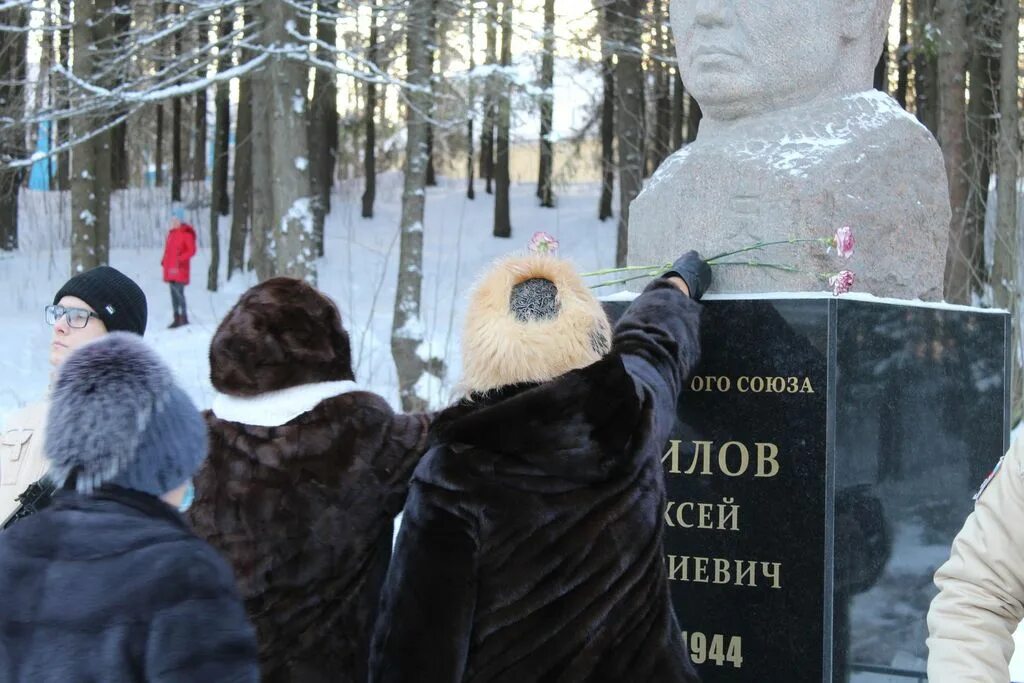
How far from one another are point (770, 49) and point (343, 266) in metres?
20.8

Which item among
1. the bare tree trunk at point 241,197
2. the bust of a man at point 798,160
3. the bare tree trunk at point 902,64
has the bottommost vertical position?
the bust of a man at point 798,160

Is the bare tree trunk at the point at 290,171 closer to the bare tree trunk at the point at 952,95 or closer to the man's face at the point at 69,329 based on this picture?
the bare tree trunk at the point at 952,95

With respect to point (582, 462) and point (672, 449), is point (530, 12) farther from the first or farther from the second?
point (582, 462)

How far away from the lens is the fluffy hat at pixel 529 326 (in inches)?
109

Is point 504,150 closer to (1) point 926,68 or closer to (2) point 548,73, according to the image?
(2) point 548,73

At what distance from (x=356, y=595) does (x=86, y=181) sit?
1267 cm

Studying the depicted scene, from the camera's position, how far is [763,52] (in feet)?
14.6

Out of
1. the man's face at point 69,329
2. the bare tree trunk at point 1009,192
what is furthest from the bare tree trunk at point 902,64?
the man's face at point 69,329

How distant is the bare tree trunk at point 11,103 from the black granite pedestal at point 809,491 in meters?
9.19

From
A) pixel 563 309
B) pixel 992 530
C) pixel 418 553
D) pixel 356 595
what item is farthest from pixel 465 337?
pixel 992 530

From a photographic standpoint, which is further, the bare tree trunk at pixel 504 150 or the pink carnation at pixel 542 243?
the bare tree trunk at pixel 504 150

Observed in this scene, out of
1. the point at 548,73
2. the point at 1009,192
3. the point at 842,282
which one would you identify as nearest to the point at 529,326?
the point at 842,282

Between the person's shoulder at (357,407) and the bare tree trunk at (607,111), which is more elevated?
the bare tree trunk at (607,111)

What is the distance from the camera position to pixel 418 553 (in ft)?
8.93
